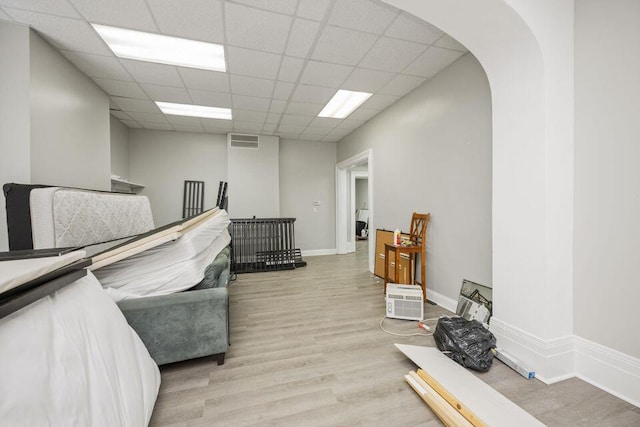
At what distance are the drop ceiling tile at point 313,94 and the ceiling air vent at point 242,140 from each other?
205 cm

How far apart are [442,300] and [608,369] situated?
4.40 ft

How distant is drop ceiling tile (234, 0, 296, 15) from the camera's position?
5.96 feet

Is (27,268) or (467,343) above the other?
(27,268)

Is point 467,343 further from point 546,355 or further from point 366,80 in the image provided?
point 366,80

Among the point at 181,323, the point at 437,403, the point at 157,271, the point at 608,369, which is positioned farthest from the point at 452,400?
the point at 157,271

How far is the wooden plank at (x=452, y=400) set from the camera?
1213 millimetres

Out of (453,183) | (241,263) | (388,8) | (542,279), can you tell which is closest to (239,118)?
(241,263)

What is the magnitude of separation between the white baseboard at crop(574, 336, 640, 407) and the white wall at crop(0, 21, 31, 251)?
14.4 feet

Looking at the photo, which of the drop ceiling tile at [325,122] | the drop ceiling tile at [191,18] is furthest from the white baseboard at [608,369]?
the drop ceiling tile at [325,122]

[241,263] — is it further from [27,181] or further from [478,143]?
[478,143]

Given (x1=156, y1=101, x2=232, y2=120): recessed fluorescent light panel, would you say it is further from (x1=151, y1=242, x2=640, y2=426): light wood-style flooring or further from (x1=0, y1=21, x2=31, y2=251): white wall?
(x1=151, y1=242, x2=640, y2=426): light wood-style flooring

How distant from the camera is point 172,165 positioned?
5.02 meters

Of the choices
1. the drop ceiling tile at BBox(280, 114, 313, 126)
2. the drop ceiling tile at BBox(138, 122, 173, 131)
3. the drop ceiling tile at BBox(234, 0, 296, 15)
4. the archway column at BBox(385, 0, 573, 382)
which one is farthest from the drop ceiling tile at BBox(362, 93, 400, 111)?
the drop ceiling tile at BBox(138, 122, 173, 131)

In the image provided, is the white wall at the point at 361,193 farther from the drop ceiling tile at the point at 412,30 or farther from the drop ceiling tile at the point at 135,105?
the drop ceiling tile at the point at 412,30
